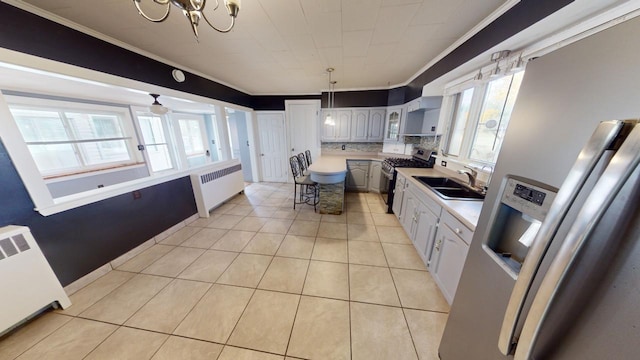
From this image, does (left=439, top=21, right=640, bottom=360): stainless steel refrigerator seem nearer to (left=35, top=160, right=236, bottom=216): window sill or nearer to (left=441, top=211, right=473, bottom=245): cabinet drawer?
(left=441, top=211, right=473, bottom=245): cabinet drawer

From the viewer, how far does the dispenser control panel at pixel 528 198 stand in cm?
60

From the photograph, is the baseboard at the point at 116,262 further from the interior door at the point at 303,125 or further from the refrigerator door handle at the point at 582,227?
the refrigerator door handle at the point at 582,227

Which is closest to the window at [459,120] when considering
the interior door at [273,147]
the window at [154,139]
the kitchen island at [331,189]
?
the kitchen island at [331,189]

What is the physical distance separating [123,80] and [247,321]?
9.27 feet

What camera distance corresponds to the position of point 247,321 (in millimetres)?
1522

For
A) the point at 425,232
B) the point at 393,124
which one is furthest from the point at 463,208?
the point at 393,124

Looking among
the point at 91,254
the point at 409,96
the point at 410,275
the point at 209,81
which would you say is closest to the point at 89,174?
the point at 91,254

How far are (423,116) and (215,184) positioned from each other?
412 centimetres

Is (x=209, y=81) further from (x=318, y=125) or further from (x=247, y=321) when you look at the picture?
(x=247, y=321)

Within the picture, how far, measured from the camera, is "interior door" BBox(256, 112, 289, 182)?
479 cm

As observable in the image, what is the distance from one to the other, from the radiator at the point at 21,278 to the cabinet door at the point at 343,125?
434 cm

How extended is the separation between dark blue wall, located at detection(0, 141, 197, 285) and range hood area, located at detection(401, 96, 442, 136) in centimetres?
410

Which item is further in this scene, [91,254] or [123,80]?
[123,80]

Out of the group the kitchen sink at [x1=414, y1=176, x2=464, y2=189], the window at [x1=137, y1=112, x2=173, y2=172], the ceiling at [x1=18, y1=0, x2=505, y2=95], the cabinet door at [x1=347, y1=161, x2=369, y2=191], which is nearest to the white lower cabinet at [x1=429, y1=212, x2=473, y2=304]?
the kitchen sink at [x1=414, y1=176, x2=464, y2=189]
